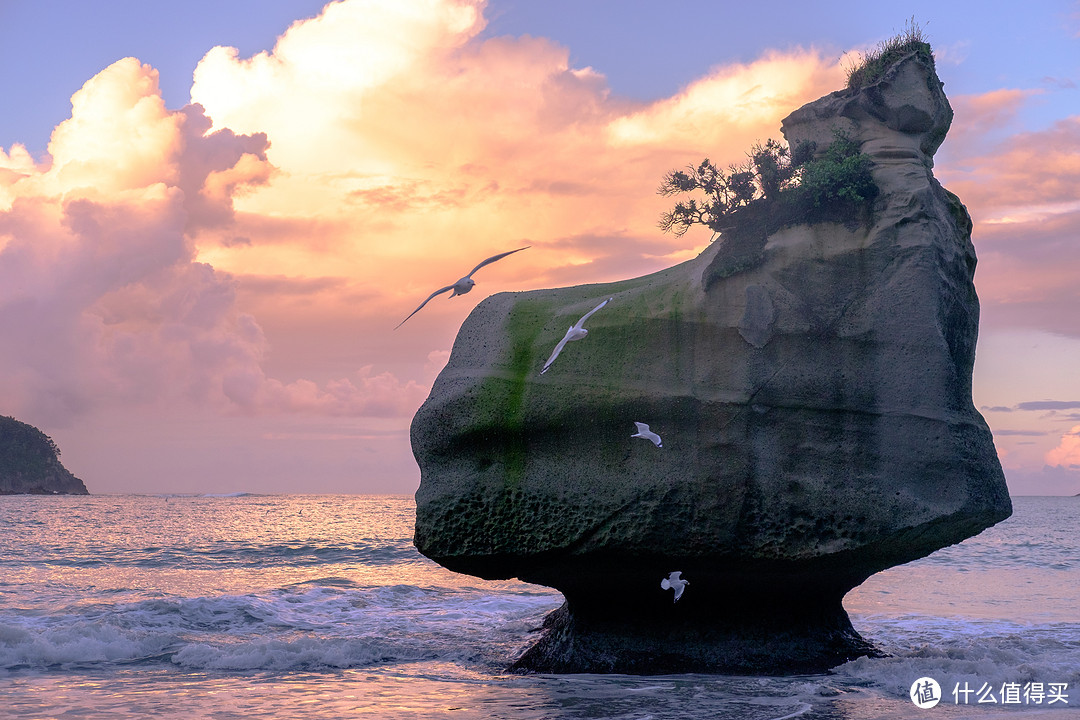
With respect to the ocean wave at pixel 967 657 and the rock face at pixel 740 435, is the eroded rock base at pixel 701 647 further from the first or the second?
the ocean wave at pixel 967 657

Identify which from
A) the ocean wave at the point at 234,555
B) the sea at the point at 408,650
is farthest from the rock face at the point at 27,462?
the sea at the point at 408,650

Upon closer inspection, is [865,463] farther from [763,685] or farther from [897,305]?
[763,685]

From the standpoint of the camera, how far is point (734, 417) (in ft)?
35.3

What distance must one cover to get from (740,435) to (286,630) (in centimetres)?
942

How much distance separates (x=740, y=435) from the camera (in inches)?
423

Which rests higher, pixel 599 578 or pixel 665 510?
pixel 665 510

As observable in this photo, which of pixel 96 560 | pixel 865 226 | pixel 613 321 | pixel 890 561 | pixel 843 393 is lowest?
pixel 96 560

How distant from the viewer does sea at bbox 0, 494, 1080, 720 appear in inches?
385

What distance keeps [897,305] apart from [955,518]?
8.46 feet

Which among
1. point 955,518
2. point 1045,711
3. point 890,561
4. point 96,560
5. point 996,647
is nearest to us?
point 1045,711

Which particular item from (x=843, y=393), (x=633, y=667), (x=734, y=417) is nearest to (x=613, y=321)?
(x=734, y=417)

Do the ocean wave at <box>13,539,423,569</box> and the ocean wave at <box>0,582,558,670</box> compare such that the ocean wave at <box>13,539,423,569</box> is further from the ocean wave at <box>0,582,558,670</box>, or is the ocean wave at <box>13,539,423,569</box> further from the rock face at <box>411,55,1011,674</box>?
the rock face at <box>411,55,1011,674</box>

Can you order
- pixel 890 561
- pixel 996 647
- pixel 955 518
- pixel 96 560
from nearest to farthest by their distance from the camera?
pixel 955 518, pixel 890 561, pixel 996 647, pixel 96 560

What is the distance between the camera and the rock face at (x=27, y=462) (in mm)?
109000
